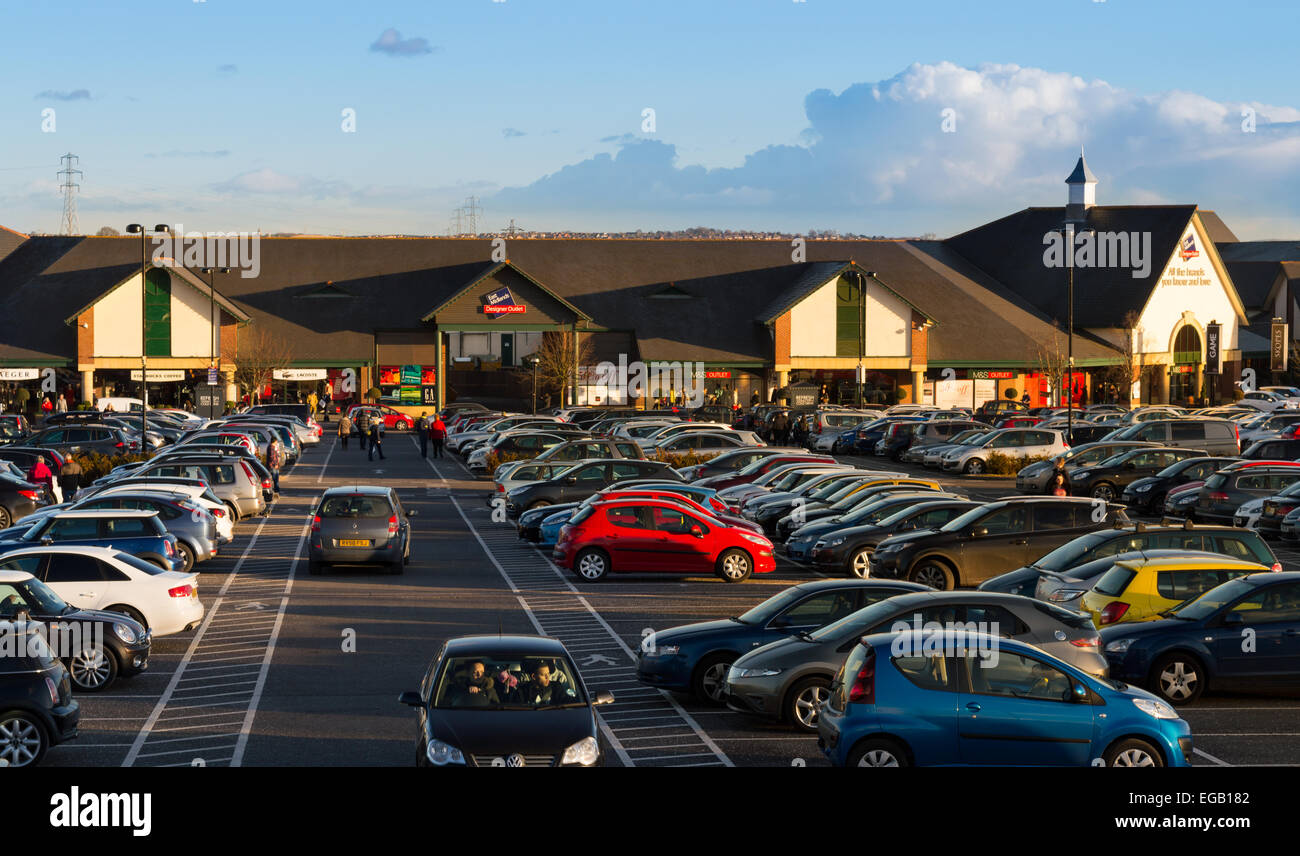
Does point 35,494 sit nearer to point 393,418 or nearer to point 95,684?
point 95,684

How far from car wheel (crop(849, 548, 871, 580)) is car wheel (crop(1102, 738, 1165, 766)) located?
1449 centimetres

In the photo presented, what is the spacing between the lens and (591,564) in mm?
27641

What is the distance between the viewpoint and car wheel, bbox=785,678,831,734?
52.1ft

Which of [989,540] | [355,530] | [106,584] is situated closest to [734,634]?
[106,584]

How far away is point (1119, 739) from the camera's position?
1314 centimetres

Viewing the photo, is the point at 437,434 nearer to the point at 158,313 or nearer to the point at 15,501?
the point at 15,501

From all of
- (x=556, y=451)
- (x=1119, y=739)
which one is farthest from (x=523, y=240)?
(x=1119, y=739)

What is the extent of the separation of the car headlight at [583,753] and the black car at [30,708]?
527 centimetres

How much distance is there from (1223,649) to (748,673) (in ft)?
19.3

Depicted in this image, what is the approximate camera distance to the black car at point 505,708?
40.2 feet

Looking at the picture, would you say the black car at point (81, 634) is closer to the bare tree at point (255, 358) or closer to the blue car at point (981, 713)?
the blue car at point (981, 713)

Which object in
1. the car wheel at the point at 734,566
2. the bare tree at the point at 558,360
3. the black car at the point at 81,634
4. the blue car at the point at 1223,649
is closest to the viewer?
the blue car at the point at 1223,649

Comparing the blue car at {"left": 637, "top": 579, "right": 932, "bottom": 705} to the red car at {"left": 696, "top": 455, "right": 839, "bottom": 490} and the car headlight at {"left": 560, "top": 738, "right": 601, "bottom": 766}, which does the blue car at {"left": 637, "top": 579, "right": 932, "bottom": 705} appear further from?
the red car at {"left": 696, "top": 455, "right": 839, "bottom": 490}

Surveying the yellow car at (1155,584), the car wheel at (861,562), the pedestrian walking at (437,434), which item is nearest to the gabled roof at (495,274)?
the pedestrian walking at (437,434)
